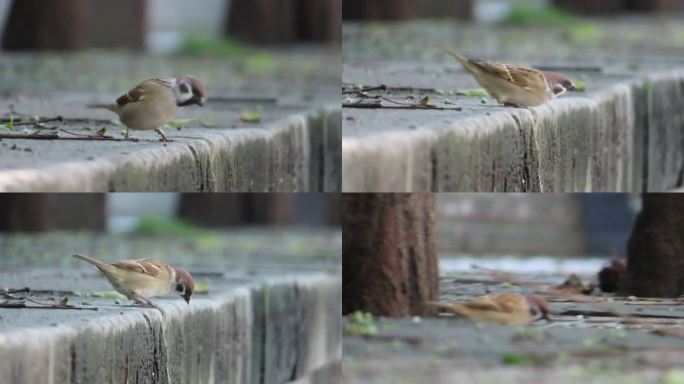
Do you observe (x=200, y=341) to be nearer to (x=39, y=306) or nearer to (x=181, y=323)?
(x=181, y=323)

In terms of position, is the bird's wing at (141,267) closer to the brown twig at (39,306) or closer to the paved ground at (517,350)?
the brown twig at (39,306)

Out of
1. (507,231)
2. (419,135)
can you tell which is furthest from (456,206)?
(419,135)

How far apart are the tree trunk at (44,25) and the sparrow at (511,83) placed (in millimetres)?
8964

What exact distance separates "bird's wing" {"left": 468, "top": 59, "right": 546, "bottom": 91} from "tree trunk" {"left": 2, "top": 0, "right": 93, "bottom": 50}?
8996 millimetres

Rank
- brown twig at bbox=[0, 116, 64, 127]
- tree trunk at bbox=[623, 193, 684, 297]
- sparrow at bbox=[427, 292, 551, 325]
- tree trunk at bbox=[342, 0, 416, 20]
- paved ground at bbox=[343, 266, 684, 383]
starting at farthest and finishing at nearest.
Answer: tree trunk at bbox=[342, 0, 416, 20]
brown twig at bbox=[0, 116, 64, 127]
tree trunk at bbox=[623, 193, 684, 297]
sparrow at bbox=[427, 292, 551, 325]
paved ground at bbox=[343, 266, 684, 383]

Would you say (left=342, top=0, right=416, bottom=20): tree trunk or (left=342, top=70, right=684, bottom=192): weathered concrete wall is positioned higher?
(left=342, top=0, right=416, bottom=20): tree trunk

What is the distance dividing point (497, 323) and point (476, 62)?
65 centimetres

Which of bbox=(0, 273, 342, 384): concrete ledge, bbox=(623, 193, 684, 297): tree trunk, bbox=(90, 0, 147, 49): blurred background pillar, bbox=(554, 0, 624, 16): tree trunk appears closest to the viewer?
bbox=(0, 273, 342, 384): concrete ledge

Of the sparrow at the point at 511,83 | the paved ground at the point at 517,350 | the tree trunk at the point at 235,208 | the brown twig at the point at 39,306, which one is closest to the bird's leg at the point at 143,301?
the brown twig at the point at 39,306

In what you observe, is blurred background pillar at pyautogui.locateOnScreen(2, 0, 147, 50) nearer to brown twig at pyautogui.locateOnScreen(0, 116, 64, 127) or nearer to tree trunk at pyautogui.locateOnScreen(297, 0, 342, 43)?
tree trunk at pyautogui.locateOnScreen(297, 0, 342, 43)

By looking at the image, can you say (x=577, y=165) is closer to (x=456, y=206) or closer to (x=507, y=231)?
(x=456, y=206)

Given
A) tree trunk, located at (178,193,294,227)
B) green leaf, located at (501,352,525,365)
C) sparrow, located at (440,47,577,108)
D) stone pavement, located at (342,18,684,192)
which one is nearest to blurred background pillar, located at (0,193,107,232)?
tree trunk, located at (178,193,294,227)

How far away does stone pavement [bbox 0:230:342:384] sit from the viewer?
3.81m

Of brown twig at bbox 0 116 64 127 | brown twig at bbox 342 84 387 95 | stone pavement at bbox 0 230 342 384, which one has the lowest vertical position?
stone pavement at bbox 0 230 342 384
